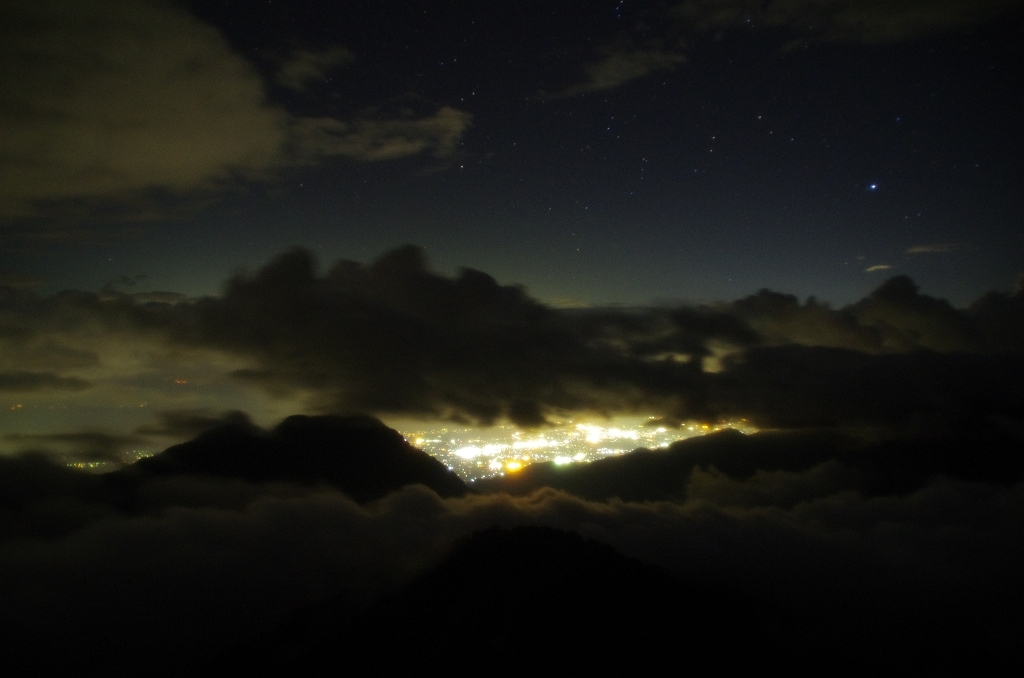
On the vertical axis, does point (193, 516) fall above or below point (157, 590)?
above

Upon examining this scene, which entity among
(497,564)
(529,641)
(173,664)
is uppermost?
(497,564)

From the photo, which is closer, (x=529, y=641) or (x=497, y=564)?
(x=529, y=641)

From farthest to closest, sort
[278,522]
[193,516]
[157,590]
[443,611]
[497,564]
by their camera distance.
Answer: [278,522] < [193,516] < [157,590] < [497,564] < [443,611]

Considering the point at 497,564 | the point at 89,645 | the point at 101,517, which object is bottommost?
the point at 89,645

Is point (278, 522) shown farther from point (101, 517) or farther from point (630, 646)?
point (630, 646)

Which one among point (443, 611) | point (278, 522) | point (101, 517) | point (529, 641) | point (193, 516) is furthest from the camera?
point (278, 522)

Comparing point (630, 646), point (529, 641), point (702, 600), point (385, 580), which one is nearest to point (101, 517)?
point (385, 580)

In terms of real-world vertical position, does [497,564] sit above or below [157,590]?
above

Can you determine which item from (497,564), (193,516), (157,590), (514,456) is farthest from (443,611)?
(193,516)

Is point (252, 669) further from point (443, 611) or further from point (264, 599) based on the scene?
point (443, 611)
